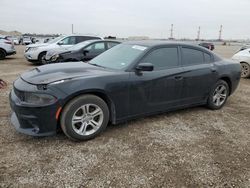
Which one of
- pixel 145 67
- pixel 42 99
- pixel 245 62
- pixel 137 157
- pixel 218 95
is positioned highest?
pixel 145 67

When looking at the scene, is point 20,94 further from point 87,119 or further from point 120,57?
point 120,57

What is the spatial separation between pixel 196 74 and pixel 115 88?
1.84m

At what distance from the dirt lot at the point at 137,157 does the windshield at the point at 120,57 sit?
1069mm

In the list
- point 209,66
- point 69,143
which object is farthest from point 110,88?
point 209,66

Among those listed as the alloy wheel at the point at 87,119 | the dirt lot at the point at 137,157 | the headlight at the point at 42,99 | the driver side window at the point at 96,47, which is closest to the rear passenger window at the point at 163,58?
the dirt lot at the point at 137,157

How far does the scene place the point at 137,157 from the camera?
10.3 ft

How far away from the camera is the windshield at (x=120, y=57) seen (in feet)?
13.2

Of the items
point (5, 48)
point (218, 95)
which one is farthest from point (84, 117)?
point (5, 48)

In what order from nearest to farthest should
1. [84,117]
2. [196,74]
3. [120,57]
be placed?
1. [84,117]
2. [120,57]
3. [196,74]

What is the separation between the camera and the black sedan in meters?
3.21

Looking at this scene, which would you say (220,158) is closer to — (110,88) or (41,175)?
(110,88)

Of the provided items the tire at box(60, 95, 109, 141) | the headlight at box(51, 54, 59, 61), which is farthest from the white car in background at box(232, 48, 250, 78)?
the tire at box(60, 95, 109, 141)

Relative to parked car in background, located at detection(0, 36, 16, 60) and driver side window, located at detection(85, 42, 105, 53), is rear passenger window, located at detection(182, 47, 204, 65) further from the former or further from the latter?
parked car in background, located at detection(0, 36, 16, 60)

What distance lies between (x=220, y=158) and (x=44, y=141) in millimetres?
Answer: 2477
